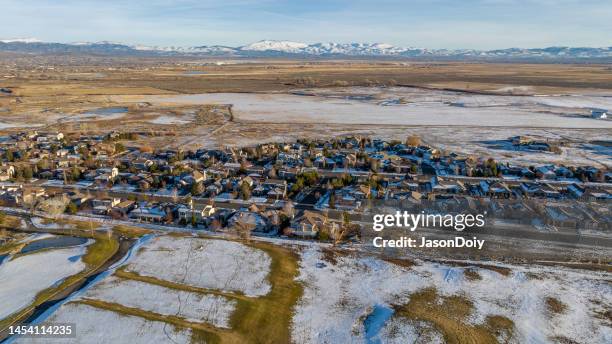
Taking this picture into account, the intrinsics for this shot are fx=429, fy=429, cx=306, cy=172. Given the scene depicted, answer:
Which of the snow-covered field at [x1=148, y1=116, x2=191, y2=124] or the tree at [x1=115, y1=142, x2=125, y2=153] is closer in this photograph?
the tree at [x1=115, y1=142, x2=125, y2=153]

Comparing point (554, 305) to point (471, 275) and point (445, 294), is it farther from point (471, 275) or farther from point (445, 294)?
point (445, 294)

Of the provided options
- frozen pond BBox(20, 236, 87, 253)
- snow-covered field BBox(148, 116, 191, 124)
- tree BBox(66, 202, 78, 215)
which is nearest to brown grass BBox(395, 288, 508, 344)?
frozen pond BBox(20, 236, 87, 253)

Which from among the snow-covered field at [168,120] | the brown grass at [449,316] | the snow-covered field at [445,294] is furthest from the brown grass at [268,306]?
the snow-covered field at [168,120]

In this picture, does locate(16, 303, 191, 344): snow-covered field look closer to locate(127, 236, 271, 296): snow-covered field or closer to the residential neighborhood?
locate(127, 236, 271, 296): snow-covered field

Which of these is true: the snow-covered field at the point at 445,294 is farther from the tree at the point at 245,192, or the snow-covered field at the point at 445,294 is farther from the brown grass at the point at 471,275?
the tree at the point at 245,192

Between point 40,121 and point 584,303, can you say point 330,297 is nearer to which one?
point 584,303

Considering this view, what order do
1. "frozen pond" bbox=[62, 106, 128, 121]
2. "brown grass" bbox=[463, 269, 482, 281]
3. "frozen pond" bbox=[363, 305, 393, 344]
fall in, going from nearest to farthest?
1. "frozen pond" bbox=[363, 305, 393, 344]
2. "brown grass" bbox=[463, 269, 482, 281]
3. "frozen pond" bbox=[62, 106, 128, 121]
